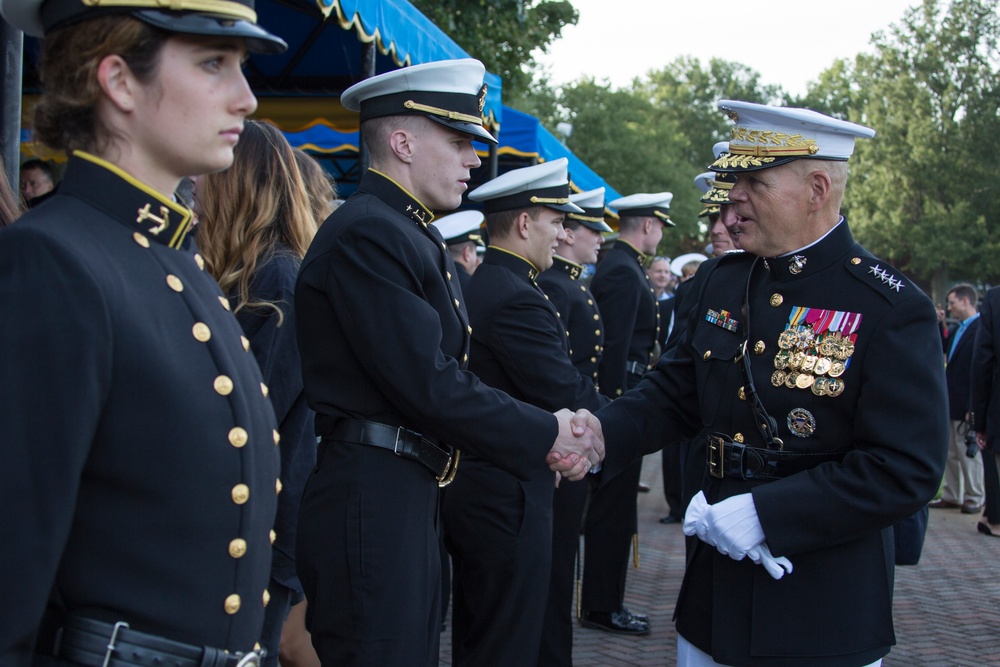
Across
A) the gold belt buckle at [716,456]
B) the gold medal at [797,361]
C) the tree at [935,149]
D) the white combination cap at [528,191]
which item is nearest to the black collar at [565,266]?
the white combination cap at [528,191]

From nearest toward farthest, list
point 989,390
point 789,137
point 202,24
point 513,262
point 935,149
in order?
1. point 202,24
2. point 789,137
3. point 513,262
4. point 989,390
5. point 935,149

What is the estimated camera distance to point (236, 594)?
1.71 m

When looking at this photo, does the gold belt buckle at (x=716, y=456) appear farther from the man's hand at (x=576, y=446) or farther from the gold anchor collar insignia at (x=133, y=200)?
the gold anchor collar insignia at (x=133, y=200)

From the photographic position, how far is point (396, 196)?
2996 millimetres

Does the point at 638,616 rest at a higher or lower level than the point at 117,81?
lower

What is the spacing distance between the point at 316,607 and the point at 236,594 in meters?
1.11

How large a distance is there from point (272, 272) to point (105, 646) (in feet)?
5.95

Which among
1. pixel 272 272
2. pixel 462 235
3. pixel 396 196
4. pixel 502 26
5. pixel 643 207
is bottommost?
pixel 272 272

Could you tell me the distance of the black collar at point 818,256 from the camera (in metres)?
2.80

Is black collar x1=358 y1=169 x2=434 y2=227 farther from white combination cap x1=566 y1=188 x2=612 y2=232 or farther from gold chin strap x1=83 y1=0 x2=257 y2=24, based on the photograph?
white combination cap x1=566 y1=188 x2=612 y2=232

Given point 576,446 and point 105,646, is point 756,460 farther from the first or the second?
point 105,646

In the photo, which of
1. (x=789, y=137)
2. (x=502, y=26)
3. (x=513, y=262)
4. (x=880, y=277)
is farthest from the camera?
(x=502, y=26)

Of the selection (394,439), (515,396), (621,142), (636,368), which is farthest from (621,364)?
(621,142)

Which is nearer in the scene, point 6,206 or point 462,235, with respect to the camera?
point 6,206
